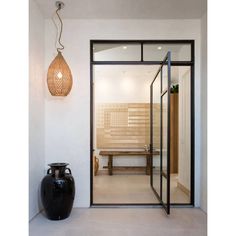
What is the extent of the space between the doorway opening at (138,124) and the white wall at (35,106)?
2.78 ft

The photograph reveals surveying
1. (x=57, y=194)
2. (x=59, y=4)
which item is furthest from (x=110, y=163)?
(x=59, y=4)

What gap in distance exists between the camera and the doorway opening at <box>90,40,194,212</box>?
4285 mm

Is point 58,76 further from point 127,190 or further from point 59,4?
point 127,190

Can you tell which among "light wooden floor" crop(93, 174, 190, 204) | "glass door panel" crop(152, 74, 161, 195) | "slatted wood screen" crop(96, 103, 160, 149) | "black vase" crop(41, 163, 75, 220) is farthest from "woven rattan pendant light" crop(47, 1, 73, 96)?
"slatted wood screen" crop(96, 103, 160, 149)

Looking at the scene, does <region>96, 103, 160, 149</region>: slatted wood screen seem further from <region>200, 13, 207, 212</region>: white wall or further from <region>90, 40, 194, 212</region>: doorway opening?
<region>200, 13, 207, 212</region>: white wall

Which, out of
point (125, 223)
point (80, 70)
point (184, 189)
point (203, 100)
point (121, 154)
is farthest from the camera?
point (121, 154)

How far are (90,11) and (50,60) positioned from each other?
989mm

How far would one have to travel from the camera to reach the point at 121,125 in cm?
776

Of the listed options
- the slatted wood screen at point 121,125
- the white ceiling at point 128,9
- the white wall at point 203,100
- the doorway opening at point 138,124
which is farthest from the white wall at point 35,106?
the slatted wood screen at point 121,125

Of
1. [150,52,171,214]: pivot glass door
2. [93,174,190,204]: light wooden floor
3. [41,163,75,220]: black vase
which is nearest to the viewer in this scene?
[41,163,75,220]: black vase

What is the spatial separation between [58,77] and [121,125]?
4.23 meters
